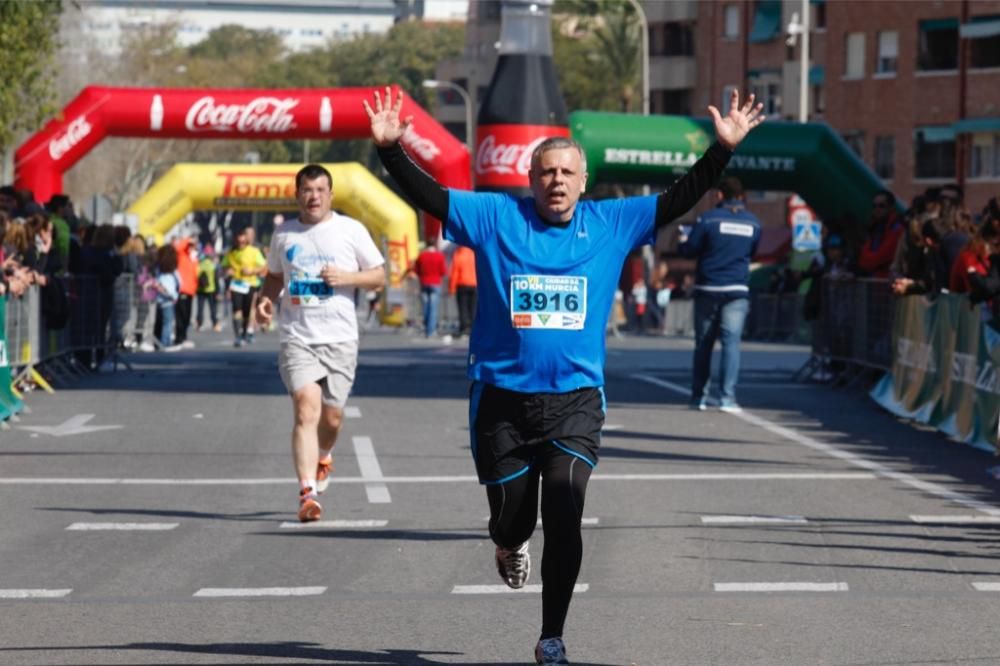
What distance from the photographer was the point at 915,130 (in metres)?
69.8

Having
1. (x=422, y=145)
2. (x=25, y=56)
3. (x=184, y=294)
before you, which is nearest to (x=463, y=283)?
(x=422, y=145)

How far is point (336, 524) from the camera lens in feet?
37.2

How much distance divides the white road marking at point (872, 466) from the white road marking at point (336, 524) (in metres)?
3.19

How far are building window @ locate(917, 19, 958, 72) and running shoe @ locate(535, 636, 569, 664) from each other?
63099 mm

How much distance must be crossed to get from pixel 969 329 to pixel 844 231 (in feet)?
34.0

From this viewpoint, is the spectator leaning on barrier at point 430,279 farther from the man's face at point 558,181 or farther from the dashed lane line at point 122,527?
the man's face at point 558,181

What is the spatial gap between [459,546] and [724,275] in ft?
29.7

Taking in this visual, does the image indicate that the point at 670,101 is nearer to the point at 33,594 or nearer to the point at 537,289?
the point at 33,594

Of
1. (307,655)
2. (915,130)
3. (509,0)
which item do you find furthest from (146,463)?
(915,130)

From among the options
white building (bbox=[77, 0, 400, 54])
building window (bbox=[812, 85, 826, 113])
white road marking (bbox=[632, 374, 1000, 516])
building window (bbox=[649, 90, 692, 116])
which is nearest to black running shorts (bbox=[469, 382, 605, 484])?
white road marking (bbox=[632, 374, 1000, 516])

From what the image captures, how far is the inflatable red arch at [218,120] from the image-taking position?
30.3m

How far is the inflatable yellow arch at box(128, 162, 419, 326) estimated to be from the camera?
4759cm

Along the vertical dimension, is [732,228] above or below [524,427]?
above

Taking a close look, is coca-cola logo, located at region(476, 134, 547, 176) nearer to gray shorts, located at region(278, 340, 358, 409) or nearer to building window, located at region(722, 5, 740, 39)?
gray shorts, located at region(278, 340, 358, 409)
